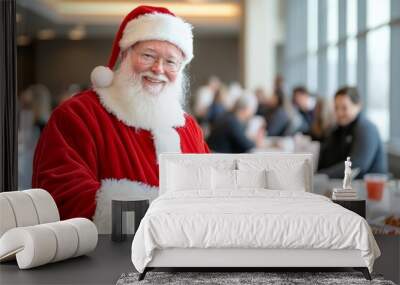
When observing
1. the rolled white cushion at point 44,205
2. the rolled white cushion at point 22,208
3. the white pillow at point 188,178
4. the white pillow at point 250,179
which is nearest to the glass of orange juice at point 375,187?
the white pillow at point 250,179

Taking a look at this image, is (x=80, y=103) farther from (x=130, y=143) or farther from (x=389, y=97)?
(x=389, y=97)

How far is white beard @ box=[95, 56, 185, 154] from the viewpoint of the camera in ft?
20.6

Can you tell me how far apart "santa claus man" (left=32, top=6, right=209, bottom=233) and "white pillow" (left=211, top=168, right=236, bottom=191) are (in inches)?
17.9

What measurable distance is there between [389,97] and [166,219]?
18.9 feet

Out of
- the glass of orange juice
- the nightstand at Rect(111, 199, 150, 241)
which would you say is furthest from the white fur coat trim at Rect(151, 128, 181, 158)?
the glass of orange juice

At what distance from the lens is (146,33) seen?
6285 mm

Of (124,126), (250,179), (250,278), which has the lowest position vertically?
(250,278)

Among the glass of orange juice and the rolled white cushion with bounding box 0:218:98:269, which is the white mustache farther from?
the glass of orange juice

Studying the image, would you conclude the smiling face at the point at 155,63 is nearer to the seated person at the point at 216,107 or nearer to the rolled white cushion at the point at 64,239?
the rolled white cushion at the point at 64,239

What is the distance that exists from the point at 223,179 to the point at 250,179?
0.60 feet

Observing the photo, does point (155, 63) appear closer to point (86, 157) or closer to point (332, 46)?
point (86, 157)

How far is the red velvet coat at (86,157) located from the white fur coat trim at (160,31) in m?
0.50

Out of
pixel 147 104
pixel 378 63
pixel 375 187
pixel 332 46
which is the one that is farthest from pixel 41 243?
pixel 332 46

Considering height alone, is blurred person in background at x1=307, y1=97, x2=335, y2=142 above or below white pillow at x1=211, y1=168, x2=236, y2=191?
above
